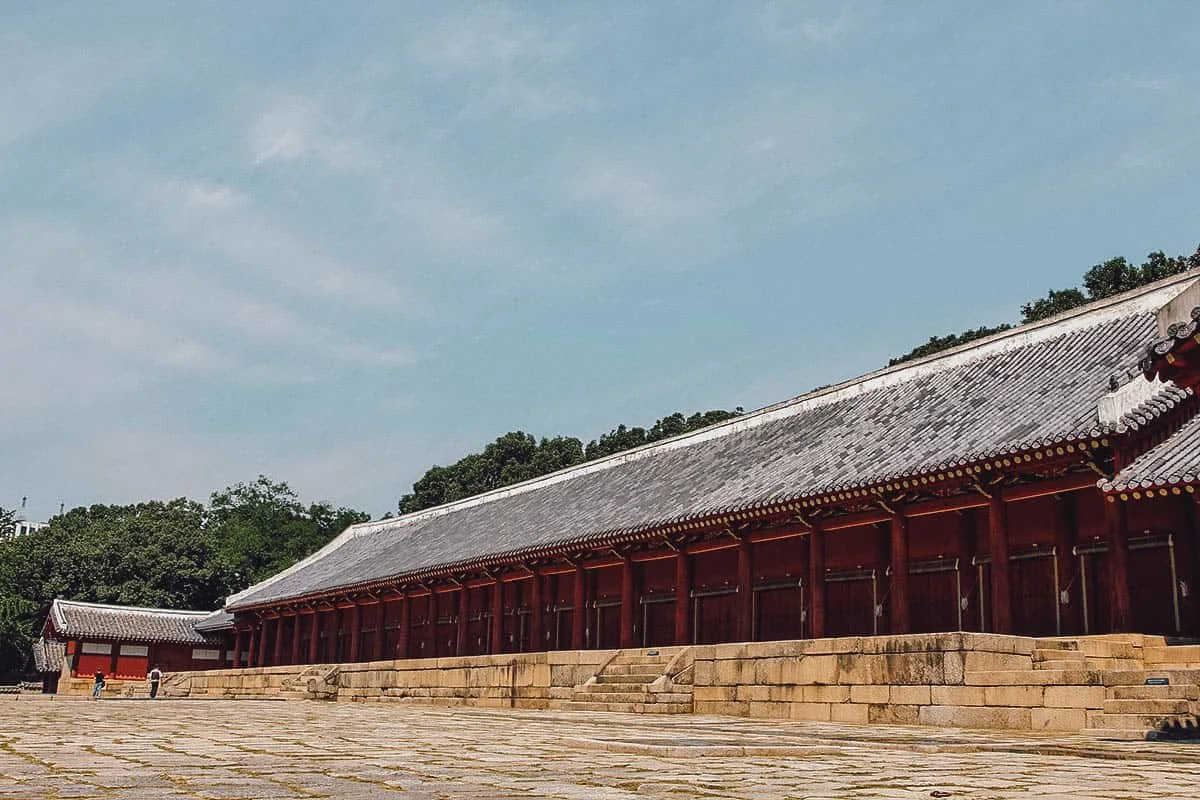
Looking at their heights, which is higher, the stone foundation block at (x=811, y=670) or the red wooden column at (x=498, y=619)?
the red wooden column at (x=498, y=619)

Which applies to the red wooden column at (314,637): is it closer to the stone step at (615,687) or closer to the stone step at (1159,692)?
the stone step at (615,687)

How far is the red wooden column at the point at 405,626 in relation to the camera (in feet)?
120

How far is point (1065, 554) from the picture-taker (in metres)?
19.3

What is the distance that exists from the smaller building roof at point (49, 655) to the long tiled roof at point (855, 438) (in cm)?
2000

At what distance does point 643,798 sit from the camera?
5848mm

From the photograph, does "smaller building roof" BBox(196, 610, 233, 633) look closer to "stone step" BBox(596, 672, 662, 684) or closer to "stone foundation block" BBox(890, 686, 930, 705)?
"stone step" BBox(596, 672, 662, 684)

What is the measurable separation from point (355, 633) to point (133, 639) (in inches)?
734

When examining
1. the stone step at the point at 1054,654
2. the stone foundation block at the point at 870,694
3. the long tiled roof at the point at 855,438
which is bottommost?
the stone foundation block at the point at 870,694

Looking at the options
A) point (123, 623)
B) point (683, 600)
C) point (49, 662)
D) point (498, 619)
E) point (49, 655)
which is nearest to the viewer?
point (683, 600)

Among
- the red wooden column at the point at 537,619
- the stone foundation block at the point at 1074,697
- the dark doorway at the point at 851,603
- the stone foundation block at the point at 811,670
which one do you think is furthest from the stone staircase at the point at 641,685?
the red wooden column at the point at 537,619

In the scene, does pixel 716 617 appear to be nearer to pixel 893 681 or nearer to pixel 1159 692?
pixel 893 681

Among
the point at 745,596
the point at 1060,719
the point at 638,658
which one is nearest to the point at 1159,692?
the point at 1060,719

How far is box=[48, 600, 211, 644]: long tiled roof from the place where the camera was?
2013 inches

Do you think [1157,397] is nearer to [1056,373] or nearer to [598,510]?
[1056,373]
